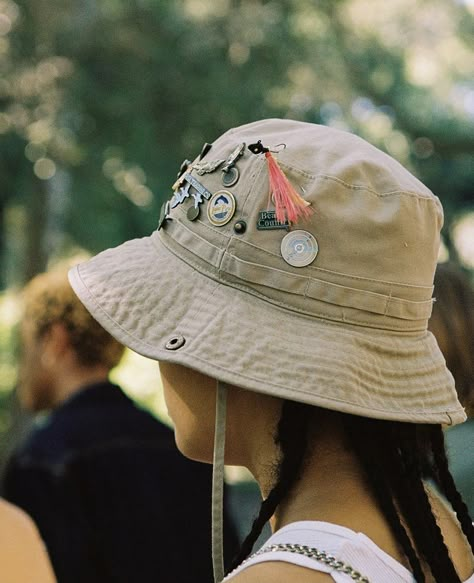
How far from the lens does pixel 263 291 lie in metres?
1.33

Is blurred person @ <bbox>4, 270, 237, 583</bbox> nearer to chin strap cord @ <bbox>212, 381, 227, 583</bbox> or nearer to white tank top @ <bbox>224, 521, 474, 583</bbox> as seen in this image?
chin strap cord @ <bbox>212, 381, 227, 583</bbox>

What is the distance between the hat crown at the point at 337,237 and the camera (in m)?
1.31

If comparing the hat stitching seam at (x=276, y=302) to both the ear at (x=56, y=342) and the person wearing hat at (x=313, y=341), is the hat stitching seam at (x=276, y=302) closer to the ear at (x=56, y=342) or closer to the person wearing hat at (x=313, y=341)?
the person wearing hat at (x=313, y=341)

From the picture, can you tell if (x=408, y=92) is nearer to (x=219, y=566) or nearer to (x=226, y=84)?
(x=226, y=84)

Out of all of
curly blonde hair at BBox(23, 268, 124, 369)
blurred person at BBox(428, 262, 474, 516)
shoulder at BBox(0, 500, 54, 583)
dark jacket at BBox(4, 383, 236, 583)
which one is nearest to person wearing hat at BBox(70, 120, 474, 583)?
shoulder at BBox(0, 500, 54, 583)

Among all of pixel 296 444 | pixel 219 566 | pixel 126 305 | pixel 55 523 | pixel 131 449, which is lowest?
pixel 55 523

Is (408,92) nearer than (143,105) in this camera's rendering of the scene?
No

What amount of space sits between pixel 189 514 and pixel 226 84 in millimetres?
4662

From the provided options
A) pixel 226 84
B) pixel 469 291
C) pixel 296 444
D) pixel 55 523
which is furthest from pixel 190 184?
pixel 226 84

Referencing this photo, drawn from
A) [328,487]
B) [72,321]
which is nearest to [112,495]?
[72,321]

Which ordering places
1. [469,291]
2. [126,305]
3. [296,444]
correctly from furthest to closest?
[469,291] < [126,305] < [296,444]

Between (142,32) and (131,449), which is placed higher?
(142,32)

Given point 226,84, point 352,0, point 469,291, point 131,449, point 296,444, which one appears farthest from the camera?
point 352,0

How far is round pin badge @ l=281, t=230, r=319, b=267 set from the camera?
4.29 ft
